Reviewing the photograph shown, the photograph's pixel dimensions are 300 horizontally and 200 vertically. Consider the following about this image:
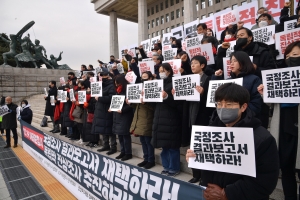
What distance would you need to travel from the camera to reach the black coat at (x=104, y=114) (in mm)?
5059

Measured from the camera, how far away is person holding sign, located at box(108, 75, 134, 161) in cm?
457

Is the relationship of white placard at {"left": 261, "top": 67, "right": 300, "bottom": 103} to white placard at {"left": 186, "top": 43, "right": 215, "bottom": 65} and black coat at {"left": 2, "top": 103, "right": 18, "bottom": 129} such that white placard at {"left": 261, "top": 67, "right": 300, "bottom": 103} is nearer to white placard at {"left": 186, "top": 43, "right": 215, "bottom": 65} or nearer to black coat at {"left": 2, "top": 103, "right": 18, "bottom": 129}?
white placard at {"left": 186, "top": 43, "right": 215, "bottom": 65}

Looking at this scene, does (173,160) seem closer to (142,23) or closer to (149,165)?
(149,165)

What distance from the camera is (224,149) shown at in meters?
1.55

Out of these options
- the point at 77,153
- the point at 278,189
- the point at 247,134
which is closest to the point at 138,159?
the point at 77,153

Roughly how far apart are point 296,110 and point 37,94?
2111cm

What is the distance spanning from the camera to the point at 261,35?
4555 mm

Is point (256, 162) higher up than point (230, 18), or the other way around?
Result: point (230, 18)

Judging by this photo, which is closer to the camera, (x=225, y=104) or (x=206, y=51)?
(x=225, y=104)

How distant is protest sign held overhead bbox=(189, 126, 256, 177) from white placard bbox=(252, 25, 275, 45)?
12.2ft

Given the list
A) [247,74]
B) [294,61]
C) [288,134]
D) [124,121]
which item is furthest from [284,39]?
[124,121]

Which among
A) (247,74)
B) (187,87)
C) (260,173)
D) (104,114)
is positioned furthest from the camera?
(104,114)

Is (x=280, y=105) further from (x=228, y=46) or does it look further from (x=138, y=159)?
(x=138, y=159)

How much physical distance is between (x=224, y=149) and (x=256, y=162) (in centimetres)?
22
